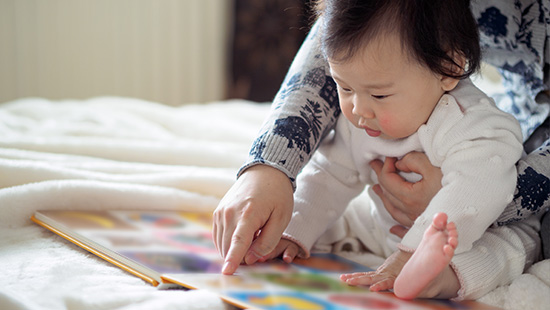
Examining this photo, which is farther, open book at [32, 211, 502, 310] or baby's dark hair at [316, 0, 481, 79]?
baby's dark hair at [316, 0, 481, 79]

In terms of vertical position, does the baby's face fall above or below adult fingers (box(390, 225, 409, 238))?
above

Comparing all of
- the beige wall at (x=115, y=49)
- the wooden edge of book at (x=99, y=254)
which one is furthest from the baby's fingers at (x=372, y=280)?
the beige wall at (x=115, y=49)

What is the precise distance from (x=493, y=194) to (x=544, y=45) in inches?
13.8

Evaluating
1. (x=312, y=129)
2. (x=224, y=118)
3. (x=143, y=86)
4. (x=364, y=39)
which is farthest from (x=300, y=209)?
(x=143, y=86)

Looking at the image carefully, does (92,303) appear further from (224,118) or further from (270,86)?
(270,86)

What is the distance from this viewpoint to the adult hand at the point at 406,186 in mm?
768

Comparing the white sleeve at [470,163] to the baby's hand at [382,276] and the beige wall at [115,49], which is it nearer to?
the baby's hand at [382,276]

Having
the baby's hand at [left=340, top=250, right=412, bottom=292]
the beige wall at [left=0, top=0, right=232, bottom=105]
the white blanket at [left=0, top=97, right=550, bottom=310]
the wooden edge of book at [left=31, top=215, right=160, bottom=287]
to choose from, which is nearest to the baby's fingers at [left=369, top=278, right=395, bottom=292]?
the baby's hand at [left=340, top=250, right=412, bottom=292]

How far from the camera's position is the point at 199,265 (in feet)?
2.24

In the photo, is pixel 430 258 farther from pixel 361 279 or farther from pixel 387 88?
pixel 387 88

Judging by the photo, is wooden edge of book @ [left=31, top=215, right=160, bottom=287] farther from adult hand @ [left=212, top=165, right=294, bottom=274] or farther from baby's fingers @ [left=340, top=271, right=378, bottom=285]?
baby's fingers @ [left=340, top=271, right=378, bottom=285]

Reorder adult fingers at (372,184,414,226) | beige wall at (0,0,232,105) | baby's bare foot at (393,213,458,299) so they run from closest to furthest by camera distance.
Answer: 1. baby's bare foot at (393,213,458,299)
2. adult fingers at (372,184,414,226)
3. beige wall at (0,0,232,105)

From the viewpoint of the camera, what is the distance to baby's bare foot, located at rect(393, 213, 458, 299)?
1.90ft

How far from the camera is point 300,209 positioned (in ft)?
2.78
